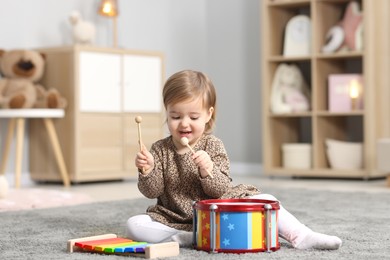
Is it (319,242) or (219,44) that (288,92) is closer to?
(219,44)

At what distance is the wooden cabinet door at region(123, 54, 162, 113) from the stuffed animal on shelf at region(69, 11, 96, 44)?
25 centimetres

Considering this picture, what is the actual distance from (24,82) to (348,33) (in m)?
1.83

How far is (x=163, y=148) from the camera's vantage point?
75.5 inches

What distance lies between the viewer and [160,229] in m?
1.84

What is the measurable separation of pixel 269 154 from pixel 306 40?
2.37 ft

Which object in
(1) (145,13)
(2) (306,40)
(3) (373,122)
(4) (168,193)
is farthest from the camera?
(1) (145,13)

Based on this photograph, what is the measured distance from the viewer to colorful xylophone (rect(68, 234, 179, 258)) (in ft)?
5.40

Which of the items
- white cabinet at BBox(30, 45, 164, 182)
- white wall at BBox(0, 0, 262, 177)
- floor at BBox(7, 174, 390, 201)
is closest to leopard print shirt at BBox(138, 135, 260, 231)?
floor at BBox(7, 174, 390, 201)

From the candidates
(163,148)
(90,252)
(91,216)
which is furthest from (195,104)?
(91,216)

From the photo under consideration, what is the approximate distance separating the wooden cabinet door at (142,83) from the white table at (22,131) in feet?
1.48

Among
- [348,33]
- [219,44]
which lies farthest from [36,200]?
[219,44]

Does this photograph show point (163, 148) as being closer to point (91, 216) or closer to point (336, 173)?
point (91, 216)

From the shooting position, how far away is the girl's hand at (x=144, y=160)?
1.79 m

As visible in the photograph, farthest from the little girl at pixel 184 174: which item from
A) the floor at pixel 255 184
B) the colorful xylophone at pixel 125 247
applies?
the floor at pixel 255 184
